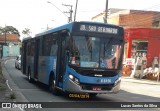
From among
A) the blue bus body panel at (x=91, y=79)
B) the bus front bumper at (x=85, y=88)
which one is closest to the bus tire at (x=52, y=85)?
the bus front bumper at (x=85, y=88)

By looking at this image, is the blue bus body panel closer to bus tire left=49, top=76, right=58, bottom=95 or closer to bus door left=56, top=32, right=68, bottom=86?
bus door left=56, top=32, right=68, bottom=86

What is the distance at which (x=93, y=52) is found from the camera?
15.3 m

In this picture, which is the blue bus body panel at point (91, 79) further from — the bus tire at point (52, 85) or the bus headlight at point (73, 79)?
the bus tire at point (52, 85)

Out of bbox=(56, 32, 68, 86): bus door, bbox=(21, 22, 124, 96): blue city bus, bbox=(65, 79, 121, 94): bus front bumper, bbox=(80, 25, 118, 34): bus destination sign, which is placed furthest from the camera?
bbox=(56, 32, 68, 86): bus door

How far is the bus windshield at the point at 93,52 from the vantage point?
15164mm

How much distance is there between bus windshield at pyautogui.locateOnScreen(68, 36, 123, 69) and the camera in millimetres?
15164

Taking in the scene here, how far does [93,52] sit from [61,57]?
1.71m

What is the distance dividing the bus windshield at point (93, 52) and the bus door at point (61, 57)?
2.65 ft

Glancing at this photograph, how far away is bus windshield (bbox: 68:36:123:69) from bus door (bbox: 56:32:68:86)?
0.81 metres

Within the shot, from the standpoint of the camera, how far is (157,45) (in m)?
42.7

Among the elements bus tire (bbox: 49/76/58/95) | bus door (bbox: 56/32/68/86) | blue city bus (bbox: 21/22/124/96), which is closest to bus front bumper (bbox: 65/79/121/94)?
blue city bus (bbox: 21/22/124/96)

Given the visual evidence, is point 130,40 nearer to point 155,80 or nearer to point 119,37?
point 155,80

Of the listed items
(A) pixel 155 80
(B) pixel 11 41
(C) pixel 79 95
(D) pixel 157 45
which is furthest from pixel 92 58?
(B) pixel 11 41

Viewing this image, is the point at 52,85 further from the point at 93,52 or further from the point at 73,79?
the point at 93,52
